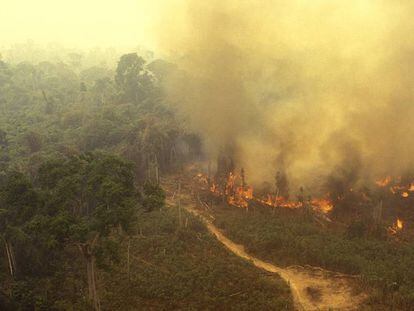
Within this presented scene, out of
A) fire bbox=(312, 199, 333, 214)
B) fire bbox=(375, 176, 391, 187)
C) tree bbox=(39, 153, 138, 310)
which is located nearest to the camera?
tree bbox=(39, 153, 138, 310)

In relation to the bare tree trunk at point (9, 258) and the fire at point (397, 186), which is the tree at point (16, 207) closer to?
the bare tree trunk at point (9, 258)

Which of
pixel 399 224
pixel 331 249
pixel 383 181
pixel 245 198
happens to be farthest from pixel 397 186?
pixel 245 198

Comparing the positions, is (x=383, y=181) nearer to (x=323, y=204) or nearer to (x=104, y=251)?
(x=323, y=204)

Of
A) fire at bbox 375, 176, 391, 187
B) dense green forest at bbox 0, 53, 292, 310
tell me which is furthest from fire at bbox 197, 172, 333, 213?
fire at bbox 375, 176, 391, 187

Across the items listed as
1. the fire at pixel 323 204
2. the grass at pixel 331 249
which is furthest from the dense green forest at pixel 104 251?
the fire at pixel 323 204

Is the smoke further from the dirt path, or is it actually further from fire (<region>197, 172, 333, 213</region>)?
the dirt path

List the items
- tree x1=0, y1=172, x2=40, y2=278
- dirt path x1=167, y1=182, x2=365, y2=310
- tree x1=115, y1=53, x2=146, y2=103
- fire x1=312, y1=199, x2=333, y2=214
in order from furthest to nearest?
tree x1=115, y1=53, x2=146, y2=103, fire x1=312, y1=199, x2=333, y2=214, dirt path x1=167, y1=182, x2=365, y2=310, tree x1=0, y1=172, x2=40, y2=278
